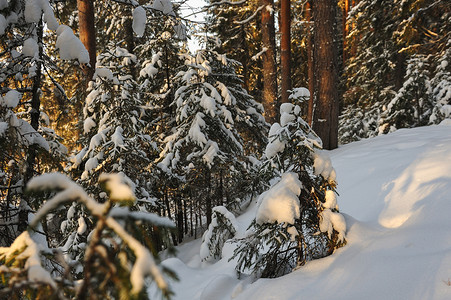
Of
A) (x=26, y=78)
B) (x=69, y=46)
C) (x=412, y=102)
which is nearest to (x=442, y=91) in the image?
(x=412, y=102)

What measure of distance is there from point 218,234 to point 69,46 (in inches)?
172

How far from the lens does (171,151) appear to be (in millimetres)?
7359

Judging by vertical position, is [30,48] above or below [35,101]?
above

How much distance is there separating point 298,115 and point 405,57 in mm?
15414

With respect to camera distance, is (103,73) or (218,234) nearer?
(103,73)

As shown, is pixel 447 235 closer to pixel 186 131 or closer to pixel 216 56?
pixel 186 131

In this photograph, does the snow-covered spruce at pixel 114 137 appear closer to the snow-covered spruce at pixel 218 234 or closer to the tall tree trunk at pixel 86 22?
the tall tree trunk at pixel 86 22

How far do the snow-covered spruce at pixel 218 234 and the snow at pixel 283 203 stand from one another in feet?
9.59

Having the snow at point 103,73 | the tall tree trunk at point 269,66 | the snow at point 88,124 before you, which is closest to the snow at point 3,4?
the snow at point 103,73

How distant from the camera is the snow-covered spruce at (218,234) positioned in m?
A: 5.75

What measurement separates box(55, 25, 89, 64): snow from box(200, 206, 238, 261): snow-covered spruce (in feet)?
12.7

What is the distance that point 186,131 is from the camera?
7.35 m

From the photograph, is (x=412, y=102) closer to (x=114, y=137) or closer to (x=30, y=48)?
(x=114, y=137)

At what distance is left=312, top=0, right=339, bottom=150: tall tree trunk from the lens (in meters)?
Answer: 8.42
